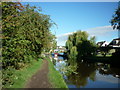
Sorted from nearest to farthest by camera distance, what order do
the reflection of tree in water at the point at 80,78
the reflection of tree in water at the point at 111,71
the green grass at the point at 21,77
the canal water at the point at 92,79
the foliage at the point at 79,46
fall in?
the green grass at the point at 21,77 → the canal water at the point at 92,79 → the reflection of tree in water at the point at 80,78 → the reflection of tree in water at the point at 111,71 → the foliage at the point at 79,46

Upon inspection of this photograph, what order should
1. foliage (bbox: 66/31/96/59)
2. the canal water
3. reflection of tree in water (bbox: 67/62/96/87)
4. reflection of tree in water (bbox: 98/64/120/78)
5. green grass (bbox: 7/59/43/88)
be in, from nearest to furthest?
green grass (bbox: 7/59/43/88) < the canal water < reflection of tree in water (bbox: 67/62/96/87) < reflection of tree in water (bbox: 98/64/120/78) < foliage (bbox: 66/31/96/59)

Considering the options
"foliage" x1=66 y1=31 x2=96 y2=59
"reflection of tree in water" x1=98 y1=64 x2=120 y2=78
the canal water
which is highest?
"foliage" x1=66 y1=31 x2=96 y2=59

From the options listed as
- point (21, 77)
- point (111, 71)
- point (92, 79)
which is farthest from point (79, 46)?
point (21, 77)

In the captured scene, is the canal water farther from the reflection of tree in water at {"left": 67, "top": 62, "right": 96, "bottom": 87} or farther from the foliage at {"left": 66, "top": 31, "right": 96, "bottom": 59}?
the foliage at {"left": 66, "top": 31, "right": 96, "bottom": 59}

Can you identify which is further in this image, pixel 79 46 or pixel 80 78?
pixel 79 46

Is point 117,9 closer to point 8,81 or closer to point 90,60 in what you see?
point 90,60

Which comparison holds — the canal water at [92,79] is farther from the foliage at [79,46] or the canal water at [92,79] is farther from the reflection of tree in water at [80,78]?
the foliage at [79,46]

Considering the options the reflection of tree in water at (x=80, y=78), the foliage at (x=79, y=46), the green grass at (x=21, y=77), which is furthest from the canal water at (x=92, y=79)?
the foliage at (x=79, y=46)

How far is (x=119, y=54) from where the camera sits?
34.1 meters

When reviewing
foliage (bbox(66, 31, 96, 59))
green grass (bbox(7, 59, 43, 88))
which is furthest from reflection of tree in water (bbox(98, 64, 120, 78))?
foliage (bbox(66, 31, 96, 59))

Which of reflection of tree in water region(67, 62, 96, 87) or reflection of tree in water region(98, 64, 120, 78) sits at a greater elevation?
reflection of tree in water region(67, 62, 96, 87)

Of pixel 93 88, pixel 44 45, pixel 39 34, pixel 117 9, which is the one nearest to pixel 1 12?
pixel 93 88

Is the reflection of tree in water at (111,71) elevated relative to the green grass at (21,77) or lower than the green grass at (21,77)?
lower

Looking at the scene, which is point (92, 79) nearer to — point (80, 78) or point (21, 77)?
point (80, 78)
